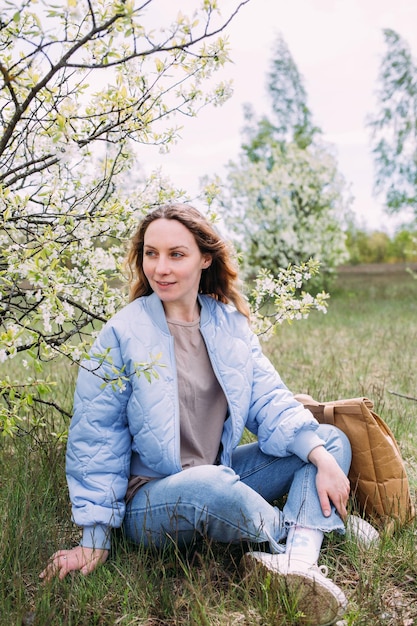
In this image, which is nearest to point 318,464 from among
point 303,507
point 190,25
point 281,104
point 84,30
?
point 303,507

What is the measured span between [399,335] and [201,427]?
5901mm

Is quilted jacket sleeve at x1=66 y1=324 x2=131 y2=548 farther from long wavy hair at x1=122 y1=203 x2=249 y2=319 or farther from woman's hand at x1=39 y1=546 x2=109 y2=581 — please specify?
long wavy hair at x1=122 y1=203 x2=249 y2=319

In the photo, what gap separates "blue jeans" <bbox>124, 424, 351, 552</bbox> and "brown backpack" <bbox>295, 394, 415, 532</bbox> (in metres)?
0.13

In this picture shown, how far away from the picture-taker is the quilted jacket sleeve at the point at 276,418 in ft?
8.09

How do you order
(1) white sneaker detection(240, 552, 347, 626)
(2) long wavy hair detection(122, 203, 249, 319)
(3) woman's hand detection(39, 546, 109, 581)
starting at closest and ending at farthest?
1. (1) white sneaker detection(240, 552, 347, 626)
2. (3) woman's hand detection(39, 546, 109, 581)
3. (2) long wavy hair detection(122, 203, 249, 319)

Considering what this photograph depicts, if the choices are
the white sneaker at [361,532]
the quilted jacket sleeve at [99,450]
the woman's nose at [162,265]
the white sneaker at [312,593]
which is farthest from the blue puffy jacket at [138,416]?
the white sneaker at [312,593]

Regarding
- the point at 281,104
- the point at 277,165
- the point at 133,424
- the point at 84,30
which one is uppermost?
the point at 281,104

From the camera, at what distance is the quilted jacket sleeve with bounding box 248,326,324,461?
2.46 meters

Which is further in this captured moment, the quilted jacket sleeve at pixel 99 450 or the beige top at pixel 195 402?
the beige top at pixel 195 402

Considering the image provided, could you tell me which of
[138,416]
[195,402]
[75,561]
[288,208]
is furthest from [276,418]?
[288,208]

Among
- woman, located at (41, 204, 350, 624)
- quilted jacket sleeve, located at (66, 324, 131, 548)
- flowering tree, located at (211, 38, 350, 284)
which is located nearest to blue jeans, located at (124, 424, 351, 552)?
woman, located at (41, 204, 350, 624)

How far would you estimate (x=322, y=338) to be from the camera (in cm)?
798

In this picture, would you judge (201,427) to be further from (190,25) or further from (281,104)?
(281,104)

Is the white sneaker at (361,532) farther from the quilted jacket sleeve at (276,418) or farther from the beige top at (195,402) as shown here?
the beige top at (195,402)
